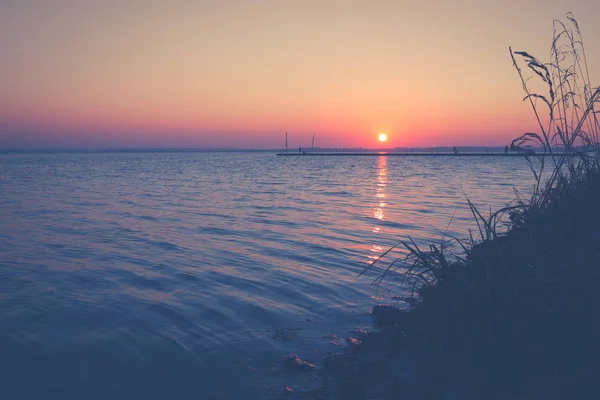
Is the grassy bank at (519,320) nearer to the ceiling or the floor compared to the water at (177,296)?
nearer to the ceiling

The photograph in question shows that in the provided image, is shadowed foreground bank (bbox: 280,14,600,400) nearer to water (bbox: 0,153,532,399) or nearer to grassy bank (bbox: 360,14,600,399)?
grassy bank (bbox: 360,14,600,399)

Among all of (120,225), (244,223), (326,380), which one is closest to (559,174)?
(326,380)

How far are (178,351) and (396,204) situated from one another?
15.0m

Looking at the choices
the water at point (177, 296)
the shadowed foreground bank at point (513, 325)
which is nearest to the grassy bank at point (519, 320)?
the shadowed foreground bank at point (513, 325)

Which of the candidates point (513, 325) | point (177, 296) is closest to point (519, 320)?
point (513, 325)

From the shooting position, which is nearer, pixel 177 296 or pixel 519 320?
pixel 519 320

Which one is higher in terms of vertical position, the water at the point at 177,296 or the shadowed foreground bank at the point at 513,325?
the shadowed foreground bank at the point at 513,325

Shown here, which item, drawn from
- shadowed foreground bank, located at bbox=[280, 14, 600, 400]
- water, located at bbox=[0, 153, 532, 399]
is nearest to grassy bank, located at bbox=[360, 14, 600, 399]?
shadowed foreground bank, located at bbox=[280, 14, 600, 400]

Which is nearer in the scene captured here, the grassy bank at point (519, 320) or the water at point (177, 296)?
the grassy bank at point (519, 320)

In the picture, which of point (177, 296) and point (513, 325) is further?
point (177, 296)

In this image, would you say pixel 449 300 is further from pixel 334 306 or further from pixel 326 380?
pixel 334 306

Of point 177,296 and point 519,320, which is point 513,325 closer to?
point 519,320

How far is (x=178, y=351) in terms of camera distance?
18.2 ft

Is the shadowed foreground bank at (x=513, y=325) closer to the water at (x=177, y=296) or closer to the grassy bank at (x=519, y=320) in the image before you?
the grassy bank at (x=519, y=320)
